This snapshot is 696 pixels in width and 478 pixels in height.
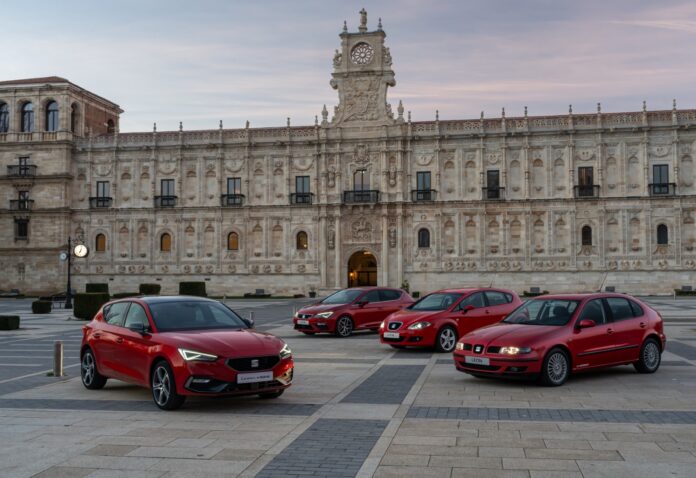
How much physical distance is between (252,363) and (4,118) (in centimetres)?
6152

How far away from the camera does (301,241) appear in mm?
60312

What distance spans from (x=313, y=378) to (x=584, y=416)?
18.8 feet

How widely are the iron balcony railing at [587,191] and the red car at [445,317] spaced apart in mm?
38311

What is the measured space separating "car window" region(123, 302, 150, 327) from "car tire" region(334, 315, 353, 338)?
11.6 m

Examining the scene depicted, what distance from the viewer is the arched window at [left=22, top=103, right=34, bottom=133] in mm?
63719

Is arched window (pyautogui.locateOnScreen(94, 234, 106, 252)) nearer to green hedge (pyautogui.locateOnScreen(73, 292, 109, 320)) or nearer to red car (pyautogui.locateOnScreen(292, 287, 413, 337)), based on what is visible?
green hedge (pyautogui.locateOnScreen(73, 292, 109, 320))

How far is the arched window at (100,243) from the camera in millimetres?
63031

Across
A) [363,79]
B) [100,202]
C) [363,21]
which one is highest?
[363,21]

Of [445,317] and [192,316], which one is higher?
[192,316]

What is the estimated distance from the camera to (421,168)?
58.6 meters

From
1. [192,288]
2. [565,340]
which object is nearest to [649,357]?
[565,340]

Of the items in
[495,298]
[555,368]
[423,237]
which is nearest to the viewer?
[555,368]

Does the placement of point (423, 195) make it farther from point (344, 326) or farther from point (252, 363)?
point (252, 363)

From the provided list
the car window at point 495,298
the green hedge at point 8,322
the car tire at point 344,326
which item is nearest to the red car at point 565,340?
the car window at point 495,298
